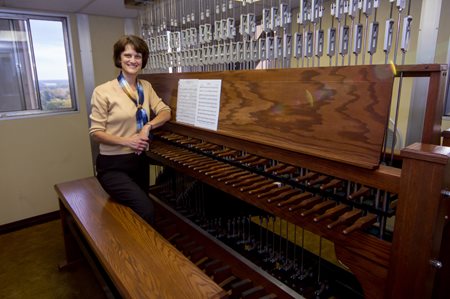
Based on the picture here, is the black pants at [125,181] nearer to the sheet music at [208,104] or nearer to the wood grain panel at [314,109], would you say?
the sheet music at [208,104]

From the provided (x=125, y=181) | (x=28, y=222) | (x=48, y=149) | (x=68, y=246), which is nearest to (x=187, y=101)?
(x=125, y=181)

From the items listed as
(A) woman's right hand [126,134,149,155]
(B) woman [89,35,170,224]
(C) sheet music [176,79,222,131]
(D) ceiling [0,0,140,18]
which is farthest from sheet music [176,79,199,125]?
(D) ceiling [0,0,140,18]

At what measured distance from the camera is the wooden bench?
1152mm

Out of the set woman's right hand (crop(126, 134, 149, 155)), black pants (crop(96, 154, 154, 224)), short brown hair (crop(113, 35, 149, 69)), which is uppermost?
short brown hair (crop(113, 35, 149, 69))

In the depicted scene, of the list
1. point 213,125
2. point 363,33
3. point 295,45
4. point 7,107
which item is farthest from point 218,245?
point 7,107

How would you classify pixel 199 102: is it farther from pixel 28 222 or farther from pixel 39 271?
pixel 28 222

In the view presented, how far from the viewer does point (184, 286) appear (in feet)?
3.83

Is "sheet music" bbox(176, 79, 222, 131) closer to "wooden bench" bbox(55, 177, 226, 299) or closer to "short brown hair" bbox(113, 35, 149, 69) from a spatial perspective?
"short brown hair" bbox(113, 35, 149, 69)

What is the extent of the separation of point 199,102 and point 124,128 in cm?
48

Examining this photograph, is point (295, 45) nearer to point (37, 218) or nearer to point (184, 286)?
point (184, 286)

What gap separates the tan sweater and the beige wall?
59.4 inches

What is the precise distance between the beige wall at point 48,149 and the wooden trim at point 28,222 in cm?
4

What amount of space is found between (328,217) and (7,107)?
312 centimetres

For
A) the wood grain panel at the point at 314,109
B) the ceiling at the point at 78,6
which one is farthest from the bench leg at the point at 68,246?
the ceiling at the point at 78,6
